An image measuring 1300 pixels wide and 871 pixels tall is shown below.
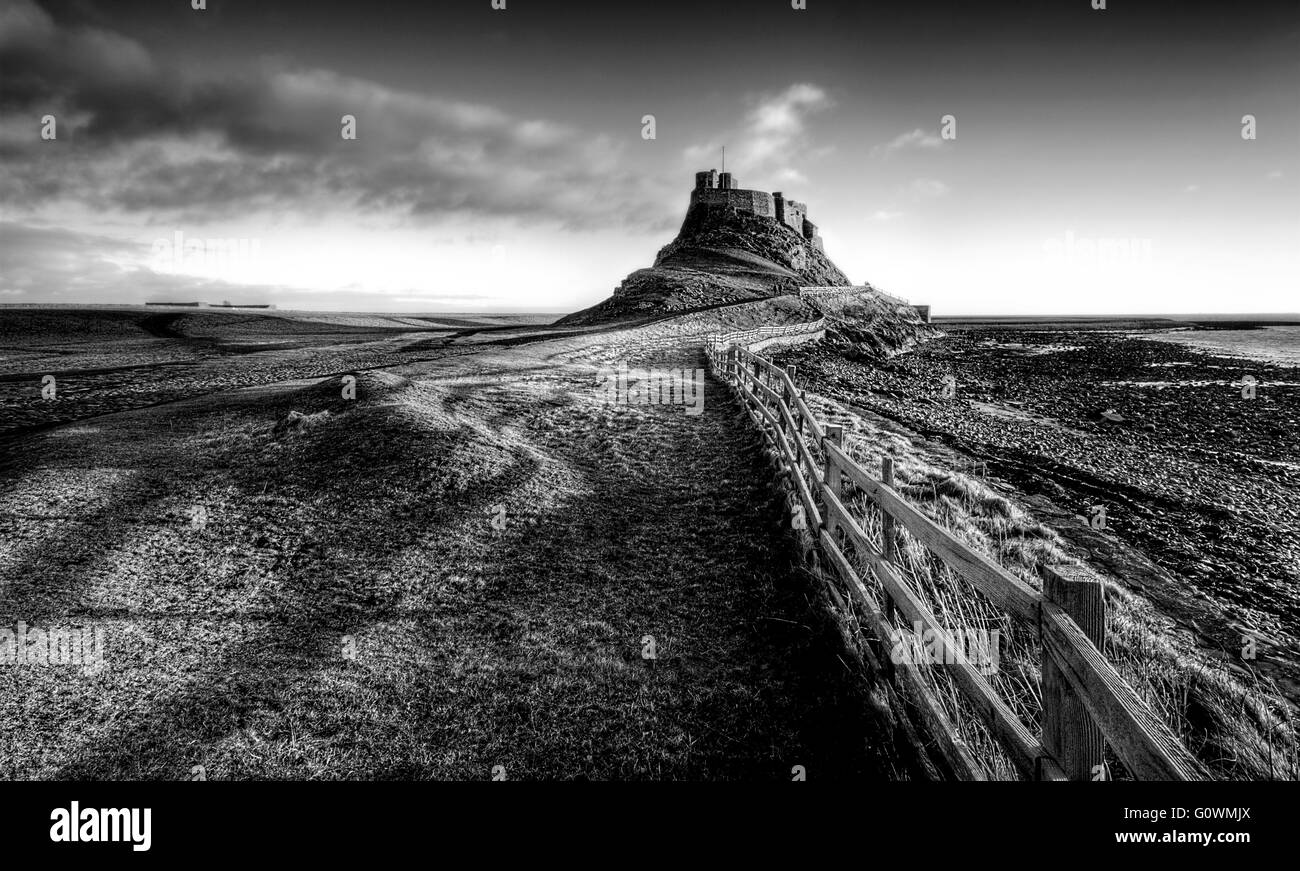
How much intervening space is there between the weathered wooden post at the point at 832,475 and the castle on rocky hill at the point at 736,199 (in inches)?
3896

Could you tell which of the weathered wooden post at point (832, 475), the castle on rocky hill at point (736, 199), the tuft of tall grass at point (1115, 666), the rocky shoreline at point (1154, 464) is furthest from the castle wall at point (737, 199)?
the weathered wooden post at point (832, 475)

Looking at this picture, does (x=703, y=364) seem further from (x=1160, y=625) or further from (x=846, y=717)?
(x=846, y=717)

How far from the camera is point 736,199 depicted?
323 ft

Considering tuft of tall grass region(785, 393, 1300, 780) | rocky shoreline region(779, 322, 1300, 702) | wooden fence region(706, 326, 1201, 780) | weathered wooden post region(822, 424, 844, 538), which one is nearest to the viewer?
wooden fence region(706, 326, 1201, 780)

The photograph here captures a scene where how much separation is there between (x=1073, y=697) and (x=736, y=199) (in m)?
105

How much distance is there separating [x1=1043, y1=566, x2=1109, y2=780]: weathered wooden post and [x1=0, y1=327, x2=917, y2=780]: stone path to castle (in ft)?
4.77

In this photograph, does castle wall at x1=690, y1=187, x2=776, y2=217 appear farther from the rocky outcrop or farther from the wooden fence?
the wooden fence

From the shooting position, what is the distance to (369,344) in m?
35.3

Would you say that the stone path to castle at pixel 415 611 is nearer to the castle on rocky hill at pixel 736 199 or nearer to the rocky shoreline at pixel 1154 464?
the rocky shoreline at pixel 1154 464

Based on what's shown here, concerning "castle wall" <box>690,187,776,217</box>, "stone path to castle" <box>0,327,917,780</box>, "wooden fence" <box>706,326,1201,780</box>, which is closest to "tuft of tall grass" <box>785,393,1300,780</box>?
"wooden fence" <box>706,326,1201,780</box>

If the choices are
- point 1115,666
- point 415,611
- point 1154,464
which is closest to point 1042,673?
point 1115,666

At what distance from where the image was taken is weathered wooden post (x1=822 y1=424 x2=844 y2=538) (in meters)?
6.28
